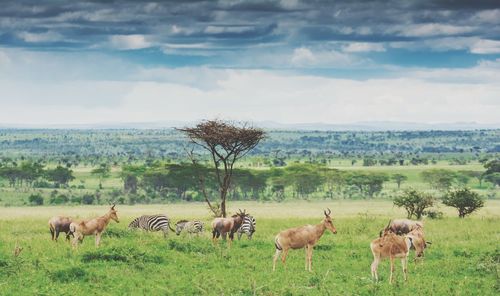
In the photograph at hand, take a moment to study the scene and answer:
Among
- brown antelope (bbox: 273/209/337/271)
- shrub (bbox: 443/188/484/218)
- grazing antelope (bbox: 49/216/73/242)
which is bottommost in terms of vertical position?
shrub (bbox: 443/188/484/218)

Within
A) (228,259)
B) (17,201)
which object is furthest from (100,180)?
Result: (228,259)

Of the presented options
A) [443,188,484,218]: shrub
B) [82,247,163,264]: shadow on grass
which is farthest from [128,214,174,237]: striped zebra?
[443,188,484,218]: shrub

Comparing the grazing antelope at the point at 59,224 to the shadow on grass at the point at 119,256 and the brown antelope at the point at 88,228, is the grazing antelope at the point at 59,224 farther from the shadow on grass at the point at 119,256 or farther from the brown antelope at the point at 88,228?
the shadow on grass at the point at 119,256

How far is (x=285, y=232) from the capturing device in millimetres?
20625

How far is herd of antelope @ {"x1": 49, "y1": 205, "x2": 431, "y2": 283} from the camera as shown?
19.0 metres

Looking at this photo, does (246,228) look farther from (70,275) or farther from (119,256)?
(70,275)

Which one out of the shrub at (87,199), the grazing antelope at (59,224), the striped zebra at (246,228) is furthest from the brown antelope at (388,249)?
the shrub at (87,199)

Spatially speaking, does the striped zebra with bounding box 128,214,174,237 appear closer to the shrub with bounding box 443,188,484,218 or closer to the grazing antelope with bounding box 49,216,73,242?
the grazing antelope with bounding box 49,216,73,242

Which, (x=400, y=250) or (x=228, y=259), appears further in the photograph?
(x=228, y=259)

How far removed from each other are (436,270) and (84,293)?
31.5ft

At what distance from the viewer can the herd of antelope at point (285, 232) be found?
19.0m

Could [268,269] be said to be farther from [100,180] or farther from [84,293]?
[100,180]

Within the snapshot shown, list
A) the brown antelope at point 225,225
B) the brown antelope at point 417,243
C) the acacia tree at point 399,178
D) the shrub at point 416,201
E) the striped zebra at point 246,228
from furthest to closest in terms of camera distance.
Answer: the acacia tree at point 399,178
the shrub at point 416,201
the striped zebra at point 246,228
the brown antelope at point 225,225
the brown antelope at point 417,243

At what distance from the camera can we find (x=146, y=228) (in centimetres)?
2973
